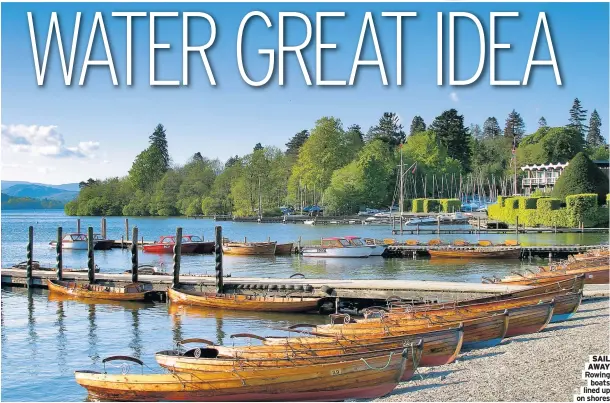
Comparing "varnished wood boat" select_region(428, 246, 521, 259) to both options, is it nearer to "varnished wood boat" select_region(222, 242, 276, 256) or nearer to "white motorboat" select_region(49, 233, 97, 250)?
"varnished wood boat" select_region(222, 242, 276, 256)

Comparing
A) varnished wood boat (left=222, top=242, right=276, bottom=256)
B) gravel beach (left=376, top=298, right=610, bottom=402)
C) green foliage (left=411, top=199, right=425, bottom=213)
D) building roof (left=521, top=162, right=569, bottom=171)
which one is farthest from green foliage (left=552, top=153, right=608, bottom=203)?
gravel beach (left=376, top=298, right=610, bottom=402)

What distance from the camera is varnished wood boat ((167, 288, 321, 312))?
3312 centimetres

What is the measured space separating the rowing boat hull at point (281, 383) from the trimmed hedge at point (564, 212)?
65599mm

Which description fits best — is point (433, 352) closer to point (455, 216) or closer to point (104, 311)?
point (104, 311)

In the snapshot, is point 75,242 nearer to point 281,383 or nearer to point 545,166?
point 281,383

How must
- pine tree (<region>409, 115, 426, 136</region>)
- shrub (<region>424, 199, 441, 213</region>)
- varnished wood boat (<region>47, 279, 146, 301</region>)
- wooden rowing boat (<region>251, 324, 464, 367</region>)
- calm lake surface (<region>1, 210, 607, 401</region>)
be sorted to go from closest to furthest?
wooden rowing boat (<region>251, 324, 464, 367</region>)
calm lake surface (<region>1, 210, 607, 401</region>)
varnished wood boat (<region>47, 279, 146, 301</region>)
shrub (<region>424, 199, 441, 213</region>)
pine tree (<region>409, 115, 426, 136</region>)

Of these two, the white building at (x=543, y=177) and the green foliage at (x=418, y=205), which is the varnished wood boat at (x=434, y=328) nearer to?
the white building at (x=543, y=177)

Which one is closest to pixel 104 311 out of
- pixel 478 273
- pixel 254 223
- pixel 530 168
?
pixel 478 273

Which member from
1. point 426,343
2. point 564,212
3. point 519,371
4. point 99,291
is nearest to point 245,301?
point 99,291

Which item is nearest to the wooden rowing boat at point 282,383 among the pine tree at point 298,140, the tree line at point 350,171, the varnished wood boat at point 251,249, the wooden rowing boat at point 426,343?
the wooden rowing boat at point 426,343

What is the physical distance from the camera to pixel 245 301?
33.9 m

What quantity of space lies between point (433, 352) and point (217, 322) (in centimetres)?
1363

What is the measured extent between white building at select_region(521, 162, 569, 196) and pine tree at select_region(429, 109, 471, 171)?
1311 inches

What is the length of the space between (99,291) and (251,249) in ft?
95.6
